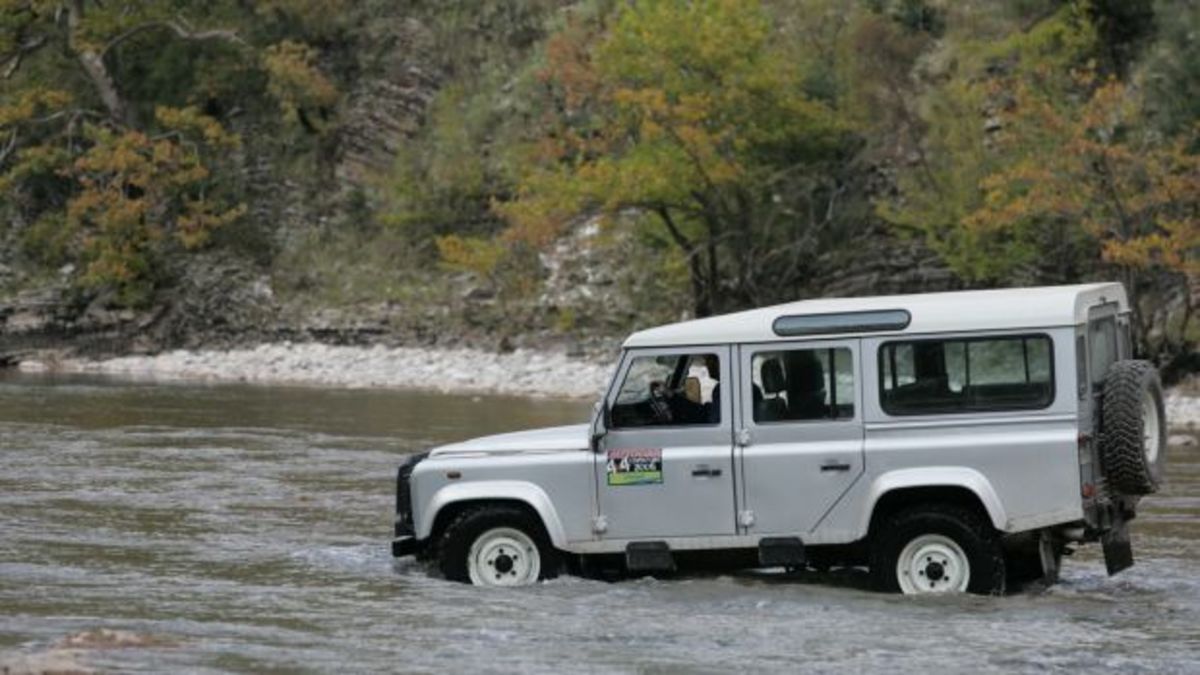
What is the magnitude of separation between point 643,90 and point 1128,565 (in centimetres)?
2658

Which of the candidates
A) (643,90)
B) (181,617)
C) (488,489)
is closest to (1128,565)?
(488,489)

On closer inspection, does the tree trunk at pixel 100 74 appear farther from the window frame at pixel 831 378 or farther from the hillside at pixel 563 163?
the window frame at pixel 831 378

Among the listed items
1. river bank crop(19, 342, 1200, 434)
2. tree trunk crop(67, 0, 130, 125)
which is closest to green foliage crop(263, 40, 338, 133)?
tree trunk crop(67, 0, 130, 125)

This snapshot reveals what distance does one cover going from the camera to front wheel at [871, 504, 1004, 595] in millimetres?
13312

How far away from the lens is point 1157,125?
35.2 meters

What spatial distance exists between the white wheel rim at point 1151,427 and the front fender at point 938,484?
1155mm

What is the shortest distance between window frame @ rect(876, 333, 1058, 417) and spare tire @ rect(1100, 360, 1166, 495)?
15.9 inches

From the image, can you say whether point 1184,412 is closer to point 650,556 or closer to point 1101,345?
point 1101,345

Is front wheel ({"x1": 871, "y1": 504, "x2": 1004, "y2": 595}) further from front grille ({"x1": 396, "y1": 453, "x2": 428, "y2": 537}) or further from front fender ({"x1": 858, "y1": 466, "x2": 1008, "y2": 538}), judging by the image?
front grille ({"x1": 396, "y1": 453, "x2": 428, "y2": 537})

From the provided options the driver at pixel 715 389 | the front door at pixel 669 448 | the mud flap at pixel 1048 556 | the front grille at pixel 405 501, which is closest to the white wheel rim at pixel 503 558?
the front grille at pixel 405 501

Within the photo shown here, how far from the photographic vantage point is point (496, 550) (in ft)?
46.8

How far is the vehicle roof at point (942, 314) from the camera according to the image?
13.3 meters

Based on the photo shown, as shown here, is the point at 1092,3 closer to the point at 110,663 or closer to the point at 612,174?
the point at 612,174

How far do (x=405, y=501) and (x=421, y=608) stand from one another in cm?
123
